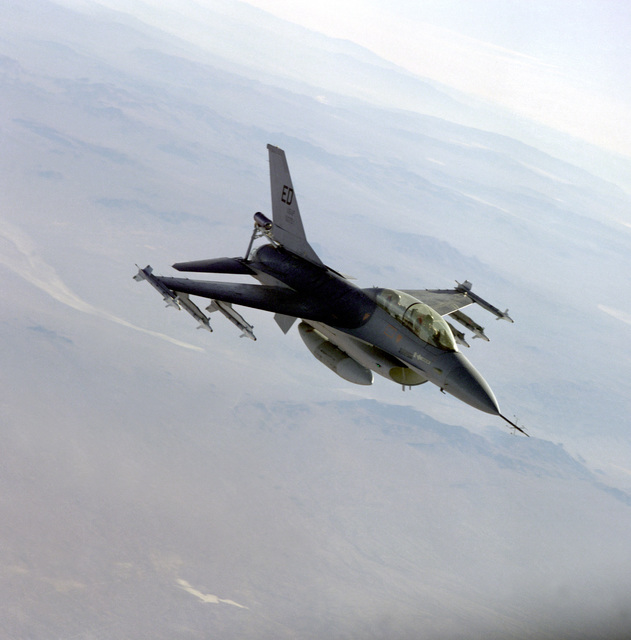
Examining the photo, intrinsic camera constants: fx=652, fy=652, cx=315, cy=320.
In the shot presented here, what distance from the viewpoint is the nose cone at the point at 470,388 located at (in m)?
19.2

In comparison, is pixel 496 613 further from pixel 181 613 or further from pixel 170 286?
pixel 170 286

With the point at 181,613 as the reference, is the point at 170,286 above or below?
above

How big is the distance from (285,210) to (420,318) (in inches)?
394

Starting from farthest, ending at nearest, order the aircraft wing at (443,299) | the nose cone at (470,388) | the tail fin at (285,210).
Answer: the aircraft wing at (443,299)
the tail fin at (285,210)
the nose cone at (470,388)

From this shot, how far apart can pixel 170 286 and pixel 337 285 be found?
6526 mm

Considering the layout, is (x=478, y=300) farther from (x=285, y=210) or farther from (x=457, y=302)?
(x=285, y=210)

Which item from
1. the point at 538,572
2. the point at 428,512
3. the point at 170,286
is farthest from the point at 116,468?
the point at 170,286

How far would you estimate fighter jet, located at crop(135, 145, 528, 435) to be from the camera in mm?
20984

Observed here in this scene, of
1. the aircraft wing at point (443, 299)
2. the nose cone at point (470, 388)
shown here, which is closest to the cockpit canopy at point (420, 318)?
the nose cone at point (470, 388)

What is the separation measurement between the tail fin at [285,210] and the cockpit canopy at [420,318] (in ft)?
20.5

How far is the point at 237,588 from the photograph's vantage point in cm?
15838

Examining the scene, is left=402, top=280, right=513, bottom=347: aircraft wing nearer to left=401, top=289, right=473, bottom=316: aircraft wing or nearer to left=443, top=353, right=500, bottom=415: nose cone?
left=401, top=289, right=473, bottom=316: aircraft wing

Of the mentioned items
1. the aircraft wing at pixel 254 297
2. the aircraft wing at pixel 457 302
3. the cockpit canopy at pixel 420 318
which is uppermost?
the cockpit canopy at pixel 420 318

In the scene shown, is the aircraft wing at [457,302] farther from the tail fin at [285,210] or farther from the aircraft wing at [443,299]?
the tail fin at [285,210]
